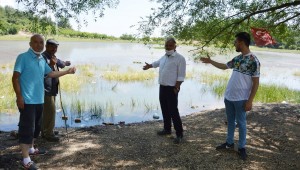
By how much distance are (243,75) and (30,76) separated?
3063mm

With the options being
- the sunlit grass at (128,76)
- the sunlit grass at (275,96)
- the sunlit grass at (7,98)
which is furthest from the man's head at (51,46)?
the sunlit grass at (128,76)

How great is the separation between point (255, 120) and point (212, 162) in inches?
138

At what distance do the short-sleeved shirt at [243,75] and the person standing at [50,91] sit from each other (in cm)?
292

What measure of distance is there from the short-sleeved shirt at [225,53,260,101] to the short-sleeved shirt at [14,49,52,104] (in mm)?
2829

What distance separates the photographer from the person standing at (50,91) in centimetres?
542

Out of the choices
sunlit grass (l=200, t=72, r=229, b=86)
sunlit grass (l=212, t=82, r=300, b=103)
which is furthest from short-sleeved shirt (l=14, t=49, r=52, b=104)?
sunlit grass (l=200, t=72, r=229, b=86)

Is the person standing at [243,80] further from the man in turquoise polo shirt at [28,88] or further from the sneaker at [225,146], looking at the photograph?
the man in turquoise polo shirt at [28,88]

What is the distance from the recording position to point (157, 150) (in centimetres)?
552

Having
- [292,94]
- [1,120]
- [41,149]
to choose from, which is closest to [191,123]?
[41,149]

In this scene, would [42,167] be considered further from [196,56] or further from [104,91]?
[104,91]

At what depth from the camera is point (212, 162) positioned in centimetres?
502

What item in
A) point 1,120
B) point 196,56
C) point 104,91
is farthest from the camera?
point 104,91

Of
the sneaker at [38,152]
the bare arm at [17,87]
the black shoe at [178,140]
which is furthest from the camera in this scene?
the black shoe at [178,140]

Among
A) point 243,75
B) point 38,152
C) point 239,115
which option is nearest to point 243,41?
point 243,75
